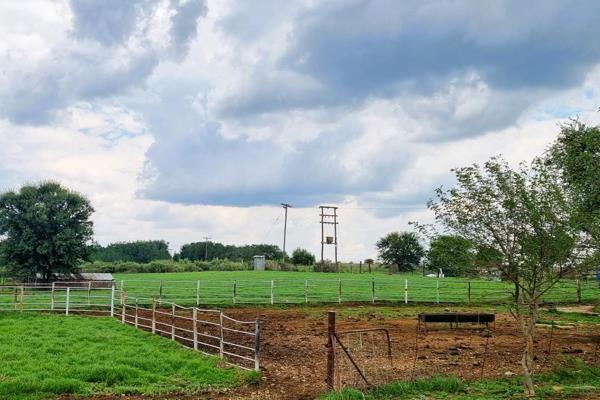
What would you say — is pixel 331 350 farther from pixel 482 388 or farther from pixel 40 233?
pixel 40 233

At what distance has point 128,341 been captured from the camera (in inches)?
713

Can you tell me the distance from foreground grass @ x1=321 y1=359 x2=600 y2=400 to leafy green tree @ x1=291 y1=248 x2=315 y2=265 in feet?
234

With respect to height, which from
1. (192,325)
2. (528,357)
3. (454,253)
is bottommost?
(192,325)

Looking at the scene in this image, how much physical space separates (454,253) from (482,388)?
Answer: 2.82 m

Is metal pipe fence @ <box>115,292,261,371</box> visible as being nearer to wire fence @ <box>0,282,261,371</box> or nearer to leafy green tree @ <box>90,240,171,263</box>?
wire fence @ <box>0,282,261,371</box>

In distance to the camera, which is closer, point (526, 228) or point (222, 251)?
point (526, 228)

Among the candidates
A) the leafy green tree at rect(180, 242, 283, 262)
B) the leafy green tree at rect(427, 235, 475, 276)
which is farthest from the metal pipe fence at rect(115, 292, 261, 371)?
the leafy green tree at rect(180, 242, 283, 262)

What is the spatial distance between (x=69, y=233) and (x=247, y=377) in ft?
114

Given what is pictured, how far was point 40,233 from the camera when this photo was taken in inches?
1756

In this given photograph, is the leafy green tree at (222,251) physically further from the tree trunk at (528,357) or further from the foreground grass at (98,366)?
the tree trunk at (528,357)

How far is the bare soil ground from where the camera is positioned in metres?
13.2

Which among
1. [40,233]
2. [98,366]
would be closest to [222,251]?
[40,233]

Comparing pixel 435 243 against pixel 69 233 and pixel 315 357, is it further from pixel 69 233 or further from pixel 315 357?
pixel 69 233

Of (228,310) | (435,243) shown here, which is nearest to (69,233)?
(228,310)
